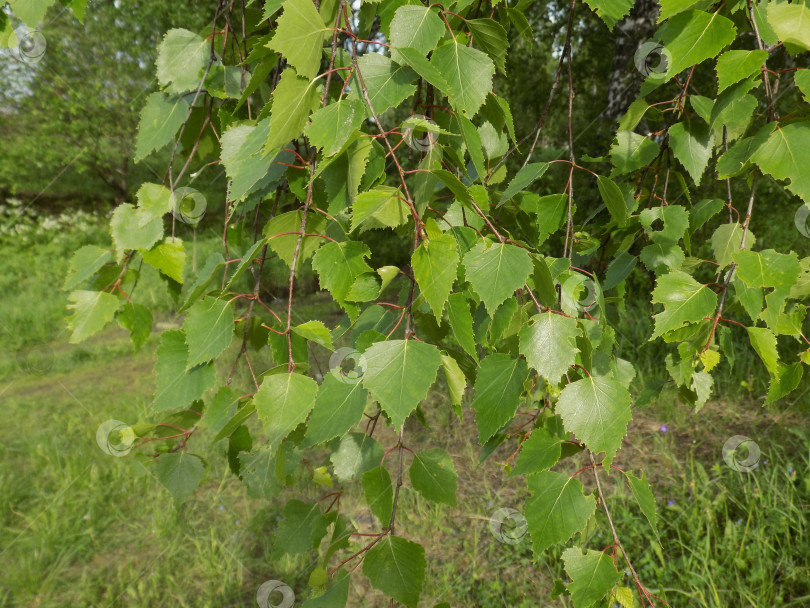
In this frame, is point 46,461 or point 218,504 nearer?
point 218,504

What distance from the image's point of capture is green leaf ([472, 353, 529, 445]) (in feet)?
1.74

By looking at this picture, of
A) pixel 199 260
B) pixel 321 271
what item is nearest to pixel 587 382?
pixel 321 271

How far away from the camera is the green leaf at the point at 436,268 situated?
45 centimetres

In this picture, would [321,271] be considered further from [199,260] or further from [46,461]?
[199,260]

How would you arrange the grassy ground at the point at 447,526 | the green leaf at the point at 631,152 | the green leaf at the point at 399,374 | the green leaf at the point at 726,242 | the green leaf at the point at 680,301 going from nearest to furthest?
the green leaf at the point at 399,374, the green leaf at the point at 680,301, the green leaf at the point at 726,242, the green leaf at the point at 631,152, the grassy ground at the point at 447,526

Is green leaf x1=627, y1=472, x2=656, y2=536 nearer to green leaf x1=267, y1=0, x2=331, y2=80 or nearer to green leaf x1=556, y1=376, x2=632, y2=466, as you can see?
green leaf x1=556, y1=376, x2=632, y2=466

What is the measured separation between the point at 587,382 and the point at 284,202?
69 cm

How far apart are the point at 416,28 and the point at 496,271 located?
0.89ft

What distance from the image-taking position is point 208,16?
4.32 m

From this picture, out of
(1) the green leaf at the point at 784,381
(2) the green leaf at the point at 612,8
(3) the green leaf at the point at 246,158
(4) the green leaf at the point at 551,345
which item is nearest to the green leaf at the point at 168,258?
(3) the green leaf at the point at 246,158

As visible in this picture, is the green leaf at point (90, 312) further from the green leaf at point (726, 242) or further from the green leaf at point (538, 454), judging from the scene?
the green leaf at point (726, 242)

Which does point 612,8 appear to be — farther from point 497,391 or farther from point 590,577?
point 590,577

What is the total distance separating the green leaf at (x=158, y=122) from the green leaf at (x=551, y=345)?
0.53m

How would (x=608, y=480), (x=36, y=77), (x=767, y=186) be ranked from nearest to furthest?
(x=608, y=480) → (x=767, y=186) → (x=36, y=77)
